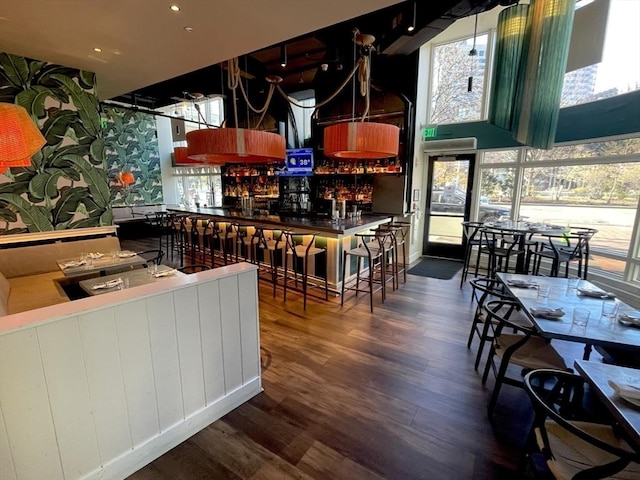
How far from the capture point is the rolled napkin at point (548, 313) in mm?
2176

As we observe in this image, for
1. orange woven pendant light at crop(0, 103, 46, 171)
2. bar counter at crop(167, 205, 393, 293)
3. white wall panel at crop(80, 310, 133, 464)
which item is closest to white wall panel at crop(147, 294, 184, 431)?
white wall panel at crop(80, 310, 133, 464)

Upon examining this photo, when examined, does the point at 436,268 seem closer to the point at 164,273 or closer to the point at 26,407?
the point at 164,273

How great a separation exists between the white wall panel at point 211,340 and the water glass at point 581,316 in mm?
2503

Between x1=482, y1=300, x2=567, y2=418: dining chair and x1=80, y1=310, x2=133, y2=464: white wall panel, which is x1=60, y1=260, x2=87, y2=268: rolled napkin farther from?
x1=482, y1=300, x2=567, y2=418: dining chair

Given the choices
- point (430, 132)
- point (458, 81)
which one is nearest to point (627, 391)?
point (430, 132)

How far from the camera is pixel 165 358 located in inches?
75.8

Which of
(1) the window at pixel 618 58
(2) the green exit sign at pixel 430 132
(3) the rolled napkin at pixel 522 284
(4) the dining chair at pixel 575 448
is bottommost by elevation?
(4) the dining chair at pixel 575 448

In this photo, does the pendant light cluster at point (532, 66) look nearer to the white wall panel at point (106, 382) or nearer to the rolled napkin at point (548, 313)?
the rolled napkin at point (548, 313)

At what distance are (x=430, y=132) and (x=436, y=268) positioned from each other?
2.90 m

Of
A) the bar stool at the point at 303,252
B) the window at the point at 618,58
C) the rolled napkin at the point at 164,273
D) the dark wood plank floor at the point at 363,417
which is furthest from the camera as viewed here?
the window at the point at 618,58

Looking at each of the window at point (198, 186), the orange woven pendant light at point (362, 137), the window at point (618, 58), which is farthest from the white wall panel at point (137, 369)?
the window at point (198, 186)

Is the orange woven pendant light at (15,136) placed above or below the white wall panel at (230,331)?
above

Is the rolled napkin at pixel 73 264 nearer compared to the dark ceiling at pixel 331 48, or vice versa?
A: the rolled napkin at pixel 73 264

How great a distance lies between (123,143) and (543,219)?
11851 mm
